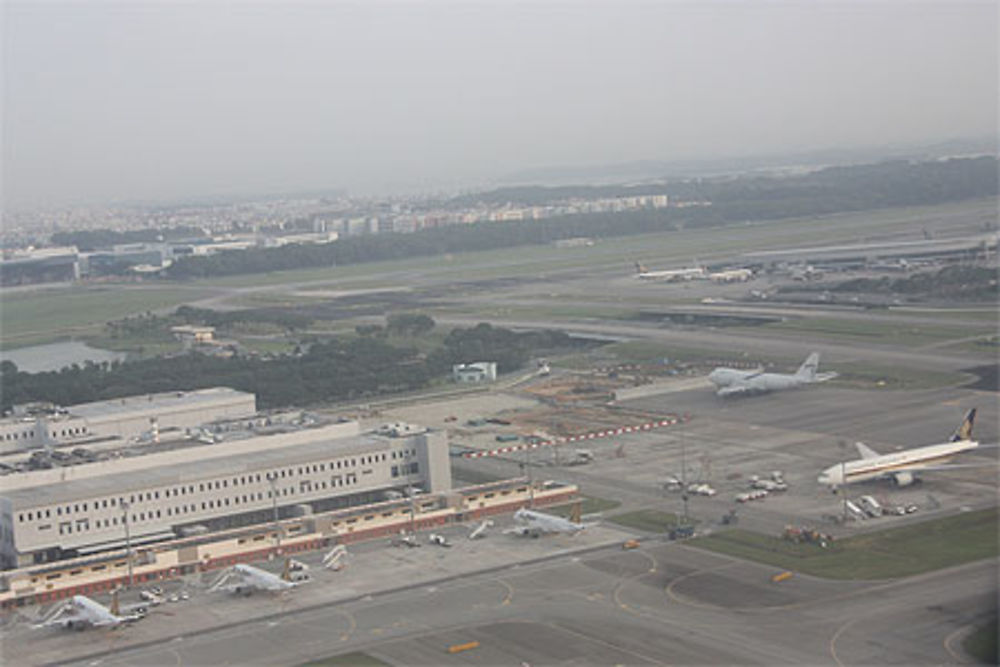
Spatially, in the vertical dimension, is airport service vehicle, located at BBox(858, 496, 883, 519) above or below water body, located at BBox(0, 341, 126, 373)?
above

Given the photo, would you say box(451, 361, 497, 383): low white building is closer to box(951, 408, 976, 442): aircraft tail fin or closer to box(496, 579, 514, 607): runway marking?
box(951, 408, 976, 442): aircraft tail fin

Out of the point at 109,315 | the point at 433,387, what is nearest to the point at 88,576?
the point at 433,387

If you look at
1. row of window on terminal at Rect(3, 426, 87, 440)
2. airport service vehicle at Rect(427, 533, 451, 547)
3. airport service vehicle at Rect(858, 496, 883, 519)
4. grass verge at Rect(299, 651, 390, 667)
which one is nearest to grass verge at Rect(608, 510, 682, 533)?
airport service vehicle at Rect(427, 533, 451, 547)

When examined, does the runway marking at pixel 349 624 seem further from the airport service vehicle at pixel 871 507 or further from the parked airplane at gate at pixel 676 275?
the parked airplane at gate at pixel 676 275

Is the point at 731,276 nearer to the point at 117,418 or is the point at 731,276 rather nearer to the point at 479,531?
the point at 117,418

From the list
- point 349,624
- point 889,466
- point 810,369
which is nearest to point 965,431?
point 889,466

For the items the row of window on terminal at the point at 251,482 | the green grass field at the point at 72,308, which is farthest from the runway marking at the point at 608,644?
the green grass field at the point at 72,308

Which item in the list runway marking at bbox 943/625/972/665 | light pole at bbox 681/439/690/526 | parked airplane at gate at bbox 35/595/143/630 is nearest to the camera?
runway marking at bbox 943/625/972/665
